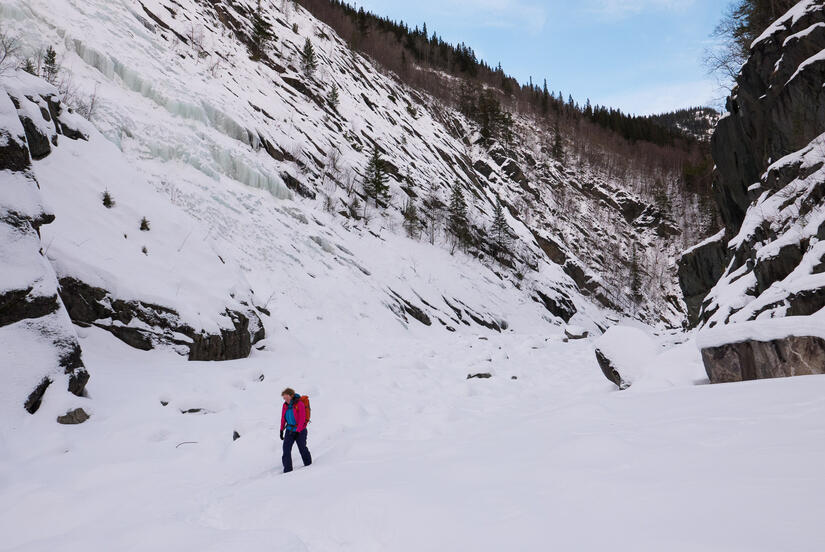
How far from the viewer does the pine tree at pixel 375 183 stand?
29.5m

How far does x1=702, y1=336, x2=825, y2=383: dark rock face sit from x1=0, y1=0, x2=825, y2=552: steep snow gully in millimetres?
382

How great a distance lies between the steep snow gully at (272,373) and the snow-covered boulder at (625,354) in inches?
2.4

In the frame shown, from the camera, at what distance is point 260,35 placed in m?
33.9

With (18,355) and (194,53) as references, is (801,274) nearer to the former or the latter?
(18,355)

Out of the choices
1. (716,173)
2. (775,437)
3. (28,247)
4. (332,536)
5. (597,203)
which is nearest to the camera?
(332,536)

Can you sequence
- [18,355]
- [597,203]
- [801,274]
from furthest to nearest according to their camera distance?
1. [597,203]
2. [801,274]
3. [18,355]

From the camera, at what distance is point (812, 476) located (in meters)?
2.26

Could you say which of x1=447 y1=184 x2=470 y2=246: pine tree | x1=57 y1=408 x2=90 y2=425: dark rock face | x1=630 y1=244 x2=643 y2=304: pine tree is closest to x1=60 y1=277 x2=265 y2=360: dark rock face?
x1=57 y1=408 x2=90 y2=425: dark rock face

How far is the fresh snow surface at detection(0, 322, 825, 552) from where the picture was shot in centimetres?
223

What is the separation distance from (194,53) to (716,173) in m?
29.2

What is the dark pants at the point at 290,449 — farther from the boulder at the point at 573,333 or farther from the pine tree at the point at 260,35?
the pine tree at the point at 260,35

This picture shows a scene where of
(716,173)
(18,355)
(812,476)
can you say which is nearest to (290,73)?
(716,173)

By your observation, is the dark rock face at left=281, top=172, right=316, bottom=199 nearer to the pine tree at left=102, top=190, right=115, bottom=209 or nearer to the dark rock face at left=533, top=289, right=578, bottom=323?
the pine tree at left=102, top=190, right=115, bottom=209

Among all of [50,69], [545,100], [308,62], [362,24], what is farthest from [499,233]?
[545,100]
